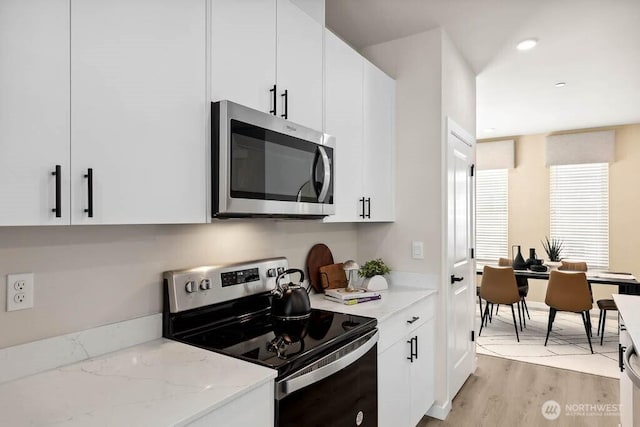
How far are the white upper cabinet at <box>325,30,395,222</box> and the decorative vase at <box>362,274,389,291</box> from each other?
0.39 metres

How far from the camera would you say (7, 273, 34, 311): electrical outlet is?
1.21 meters

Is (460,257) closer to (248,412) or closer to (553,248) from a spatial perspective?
(248,412)

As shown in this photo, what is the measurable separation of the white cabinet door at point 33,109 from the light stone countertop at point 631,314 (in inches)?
79.2

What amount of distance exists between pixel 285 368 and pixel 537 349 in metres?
3.85

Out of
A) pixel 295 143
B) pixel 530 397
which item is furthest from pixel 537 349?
pixel 295 143

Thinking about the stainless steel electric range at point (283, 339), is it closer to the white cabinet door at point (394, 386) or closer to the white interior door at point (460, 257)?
the white cabinet door at point (394, 386)

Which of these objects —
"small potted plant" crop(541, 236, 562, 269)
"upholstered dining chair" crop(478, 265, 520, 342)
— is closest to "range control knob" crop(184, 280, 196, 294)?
"upholstered dining chair" crop(478, 265, 520, 342)

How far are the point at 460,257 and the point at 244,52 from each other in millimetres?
2308

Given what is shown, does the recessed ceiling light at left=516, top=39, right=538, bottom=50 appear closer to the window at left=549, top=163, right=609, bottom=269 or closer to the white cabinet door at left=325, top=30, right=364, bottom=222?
the white cabinet door at left=325, top=30, right=364, bottom=222

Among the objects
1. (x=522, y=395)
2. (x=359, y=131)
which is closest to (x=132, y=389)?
(x=359, y=131)

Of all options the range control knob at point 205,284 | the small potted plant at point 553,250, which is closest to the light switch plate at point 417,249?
the range control knob at point 205,284

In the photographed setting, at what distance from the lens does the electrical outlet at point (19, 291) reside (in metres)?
1.21

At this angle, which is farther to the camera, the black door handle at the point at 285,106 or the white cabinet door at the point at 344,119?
the white cabinet door at the point at 344,119

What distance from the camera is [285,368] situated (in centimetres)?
132
